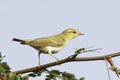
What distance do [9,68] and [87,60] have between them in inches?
43.4

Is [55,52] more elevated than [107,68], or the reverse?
[107,68]

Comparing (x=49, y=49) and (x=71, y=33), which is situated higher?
(x=71, y=33)

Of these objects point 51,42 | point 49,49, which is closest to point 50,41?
point 51,42

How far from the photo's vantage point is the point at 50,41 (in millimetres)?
7672

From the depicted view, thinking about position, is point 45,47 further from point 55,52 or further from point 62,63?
point 62,63

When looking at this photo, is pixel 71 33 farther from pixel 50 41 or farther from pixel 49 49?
pixel 49 49

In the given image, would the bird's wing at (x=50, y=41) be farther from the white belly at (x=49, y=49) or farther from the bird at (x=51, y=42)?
the white belly at (x=49, y=49)

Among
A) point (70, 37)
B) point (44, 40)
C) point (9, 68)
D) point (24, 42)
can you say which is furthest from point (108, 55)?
point (70, 37)

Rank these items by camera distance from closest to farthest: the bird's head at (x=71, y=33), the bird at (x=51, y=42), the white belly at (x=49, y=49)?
the bird at (x=51, y=42)
the white belly at (x=49, y=49)
the bird's head at (x=71, y=33)

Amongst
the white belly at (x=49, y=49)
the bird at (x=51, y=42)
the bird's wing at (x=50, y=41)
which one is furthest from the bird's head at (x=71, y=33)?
the white belly at (x=49, y=49)

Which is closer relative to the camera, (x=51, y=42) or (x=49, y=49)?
(x=49, y=49)

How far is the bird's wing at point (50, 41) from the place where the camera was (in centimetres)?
681

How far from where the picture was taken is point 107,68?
2.90m

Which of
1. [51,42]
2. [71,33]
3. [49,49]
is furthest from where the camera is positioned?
[71,33]
